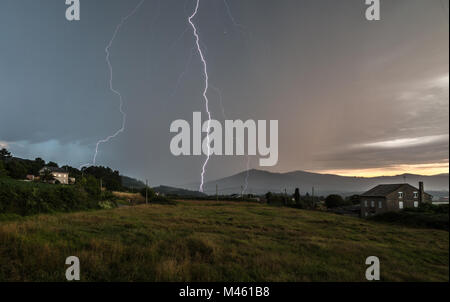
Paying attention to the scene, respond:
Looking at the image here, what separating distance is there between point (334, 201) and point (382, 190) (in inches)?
367

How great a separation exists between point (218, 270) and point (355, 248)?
6.34m

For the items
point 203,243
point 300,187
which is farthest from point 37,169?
point 203,243

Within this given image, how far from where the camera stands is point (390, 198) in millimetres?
40969

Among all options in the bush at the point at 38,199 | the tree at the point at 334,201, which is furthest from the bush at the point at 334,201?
the bush at the point at 38,199

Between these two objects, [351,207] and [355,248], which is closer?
[355,248]

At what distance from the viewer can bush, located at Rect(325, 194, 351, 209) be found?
Answer: 46.0m

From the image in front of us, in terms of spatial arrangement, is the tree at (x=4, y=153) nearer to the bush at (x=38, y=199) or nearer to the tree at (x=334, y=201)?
the bush at (x=38, y=199)

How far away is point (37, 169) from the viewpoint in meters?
86.4

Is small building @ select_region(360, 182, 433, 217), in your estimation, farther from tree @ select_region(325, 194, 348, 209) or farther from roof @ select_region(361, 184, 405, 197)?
tree @ select_region(325, 194, 348, 209)

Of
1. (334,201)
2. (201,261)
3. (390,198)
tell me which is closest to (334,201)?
(334,201)

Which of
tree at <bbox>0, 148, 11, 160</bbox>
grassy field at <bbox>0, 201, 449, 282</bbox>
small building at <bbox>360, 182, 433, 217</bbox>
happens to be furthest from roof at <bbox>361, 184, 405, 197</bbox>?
tree at <bbox>0, 148, 11, 160</bbox>

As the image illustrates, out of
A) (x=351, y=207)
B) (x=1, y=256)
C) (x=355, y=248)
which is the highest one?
(x=1, y=256)
